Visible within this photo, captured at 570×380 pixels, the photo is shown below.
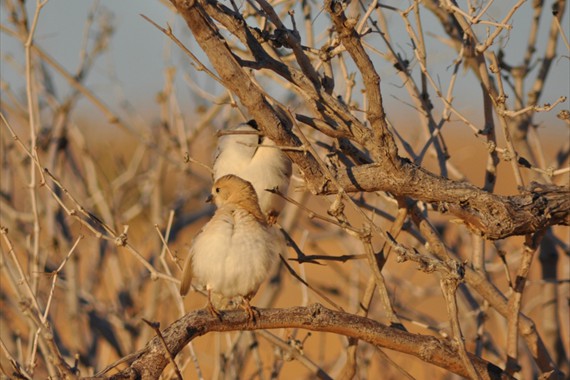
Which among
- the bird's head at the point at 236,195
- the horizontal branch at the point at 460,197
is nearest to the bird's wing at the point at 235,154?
the bird's head at the point at 236,195

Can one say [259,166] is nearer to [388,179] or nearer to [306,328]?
[388,179]

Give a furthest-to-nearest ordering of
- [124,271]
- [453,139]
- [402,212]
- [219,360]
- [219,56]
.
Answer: [453,139], [124,271], [219,360], [402,212], [219,56]

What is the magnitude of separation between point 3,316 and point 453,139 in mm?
8690

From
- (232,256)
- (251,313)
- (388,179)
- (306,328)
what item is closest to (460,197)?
(388,179)

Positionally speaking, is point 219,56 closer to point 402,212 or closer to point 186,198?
point 402,212

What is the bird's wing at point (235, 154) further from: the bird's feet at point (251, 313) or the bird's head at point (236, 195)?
the bird's feet at point (251, 313)

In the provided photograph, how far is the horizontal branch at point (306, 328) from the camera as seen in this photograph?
8.75 feet

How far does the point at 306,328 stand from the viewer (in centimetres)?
307

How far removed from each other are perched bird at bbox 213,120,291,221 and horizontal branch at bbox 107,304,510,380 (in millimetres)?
1496

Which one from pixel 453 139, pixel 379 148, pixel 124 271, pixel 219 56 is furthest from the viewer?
pixel 453 139

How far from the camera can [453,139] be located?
13.3 meters

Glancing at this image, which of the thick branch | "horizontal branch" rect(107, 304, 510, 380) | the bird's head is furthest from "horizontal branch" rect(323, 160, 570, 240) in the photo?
the bird's head

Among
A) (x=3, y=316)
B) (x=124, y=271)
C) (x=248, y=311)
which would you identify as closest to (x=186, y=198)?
(x=124, y=271)

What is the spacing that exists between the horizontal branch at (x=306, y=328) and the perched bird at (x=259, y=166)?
1.50 m
